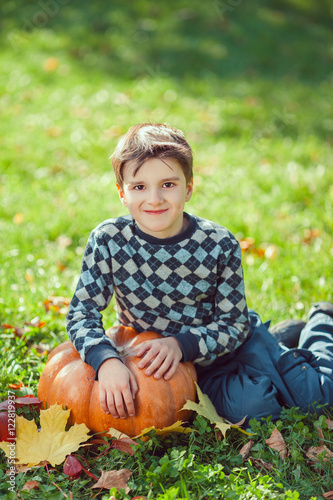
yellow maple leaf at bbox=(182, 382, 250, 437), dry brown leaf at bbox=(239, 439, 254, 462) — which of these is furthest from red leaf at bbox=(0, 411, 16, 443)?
dry brown leaf at bbox=(239, 439, 254, 462)

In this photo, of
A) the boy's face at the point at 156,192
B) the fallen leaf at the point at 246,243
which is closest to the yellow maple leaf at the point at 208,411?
the boy's face at the point at 156,192

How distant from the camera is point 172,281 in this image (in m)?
2.40

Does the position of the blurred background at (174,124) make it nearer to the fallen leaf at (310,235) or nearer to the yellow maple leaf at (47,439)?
the fallen leaf at (310,235)

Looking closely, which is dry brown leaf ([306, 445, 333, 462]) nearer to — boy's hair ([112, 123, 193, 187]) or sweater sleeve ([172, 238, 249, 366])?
sweater sleeve ([172, 238, 249, 366])

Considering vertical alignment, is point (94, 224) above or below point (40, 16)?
below

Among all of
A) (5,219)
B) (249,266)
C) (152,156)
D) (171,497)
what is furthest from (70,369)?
(5,219)

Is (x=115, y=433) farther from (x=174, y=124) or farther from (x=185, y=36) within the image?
(x=185, y=36)

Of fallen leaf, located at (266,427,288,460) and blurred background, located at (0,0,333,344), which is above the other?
blurred background, located at (0,0,333,344)

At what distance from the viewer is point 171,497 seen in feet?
5.77

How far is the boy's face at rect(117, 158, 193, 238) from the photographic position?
2227 millimetres

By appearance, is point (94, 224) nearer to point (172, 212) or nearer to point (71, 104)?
point (172, 212)

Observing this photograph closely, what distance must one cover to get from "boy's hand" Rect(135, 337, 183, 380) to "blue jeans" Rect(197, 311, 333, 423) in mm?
328

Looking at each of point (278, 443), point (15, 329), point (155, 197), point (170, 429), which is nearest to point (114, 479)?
point (170, 429)

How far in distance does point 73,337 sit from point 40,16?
313 inches
